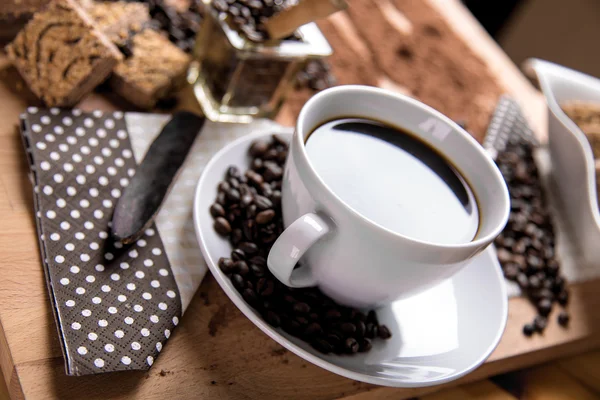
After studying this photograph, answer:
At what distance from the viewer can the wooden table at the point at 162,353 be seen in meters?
0.57

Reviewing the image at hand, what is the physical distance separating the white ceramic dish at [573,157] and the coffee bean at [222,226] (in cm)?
54

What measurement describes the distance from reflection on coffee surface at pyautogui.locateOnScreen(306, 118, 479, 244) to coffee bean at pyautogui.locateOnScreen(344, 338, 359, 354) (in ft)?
0.42

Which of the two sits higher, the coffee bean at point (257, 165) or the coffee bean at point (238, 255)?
the coffee bean at point (257, 165)

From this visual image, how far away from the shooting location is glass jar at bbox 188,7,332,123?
0.81 metres

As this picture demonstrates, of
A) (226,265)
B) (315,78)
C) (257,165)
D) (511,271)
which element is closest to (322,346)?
(226,265)

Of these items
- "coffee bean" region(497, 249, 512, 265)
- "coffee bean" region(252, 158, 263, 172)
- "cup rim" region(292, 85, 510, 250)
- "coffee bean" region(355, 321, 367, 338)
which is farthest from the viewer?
"coffee bean" region(497, 249, 512, 265)

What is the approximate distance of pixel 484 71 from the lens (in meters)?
1.22

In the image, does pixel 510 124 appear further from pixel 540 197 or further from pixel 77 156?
pixel 77 156

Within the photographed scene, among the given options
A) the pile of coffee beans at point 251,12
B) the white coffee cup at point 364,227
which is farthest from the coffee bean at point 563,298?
the pile of coffee beans at point 251,12

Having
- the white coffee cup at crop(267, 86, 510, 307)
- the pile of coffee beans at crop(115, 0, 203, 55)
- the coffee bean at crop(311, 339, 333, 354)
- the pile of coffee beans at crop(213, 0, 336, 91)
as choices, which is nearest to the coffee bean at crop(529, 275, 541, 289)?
the white coffee cup at crop(267, 86, 510, 307)

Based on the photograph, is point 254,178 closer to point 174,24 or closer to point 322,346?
point 322,346

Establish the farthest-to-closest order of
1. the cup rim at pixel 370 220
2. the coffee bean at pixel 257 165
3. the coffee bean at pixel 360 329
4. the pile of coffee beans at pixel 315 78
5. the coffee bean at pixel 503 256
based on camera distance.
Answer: the pile of coffee beans at pixel 315 78 → the coffee bean at pixel 503 256 → the coffee bean at pixel 257 165 → the coffee bean at pixel 360 329 → the cup rim at pixel 370 220

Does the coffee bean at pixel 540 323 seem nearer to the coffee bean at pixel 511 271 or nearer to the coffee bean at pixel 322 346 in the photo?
the coffee bean at pixel 511 271

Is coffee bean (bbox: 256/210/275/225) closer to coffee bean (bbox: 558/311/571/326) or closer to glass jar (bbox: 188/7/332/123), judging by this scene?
glass jar (bbox: 188/7/332/123)
